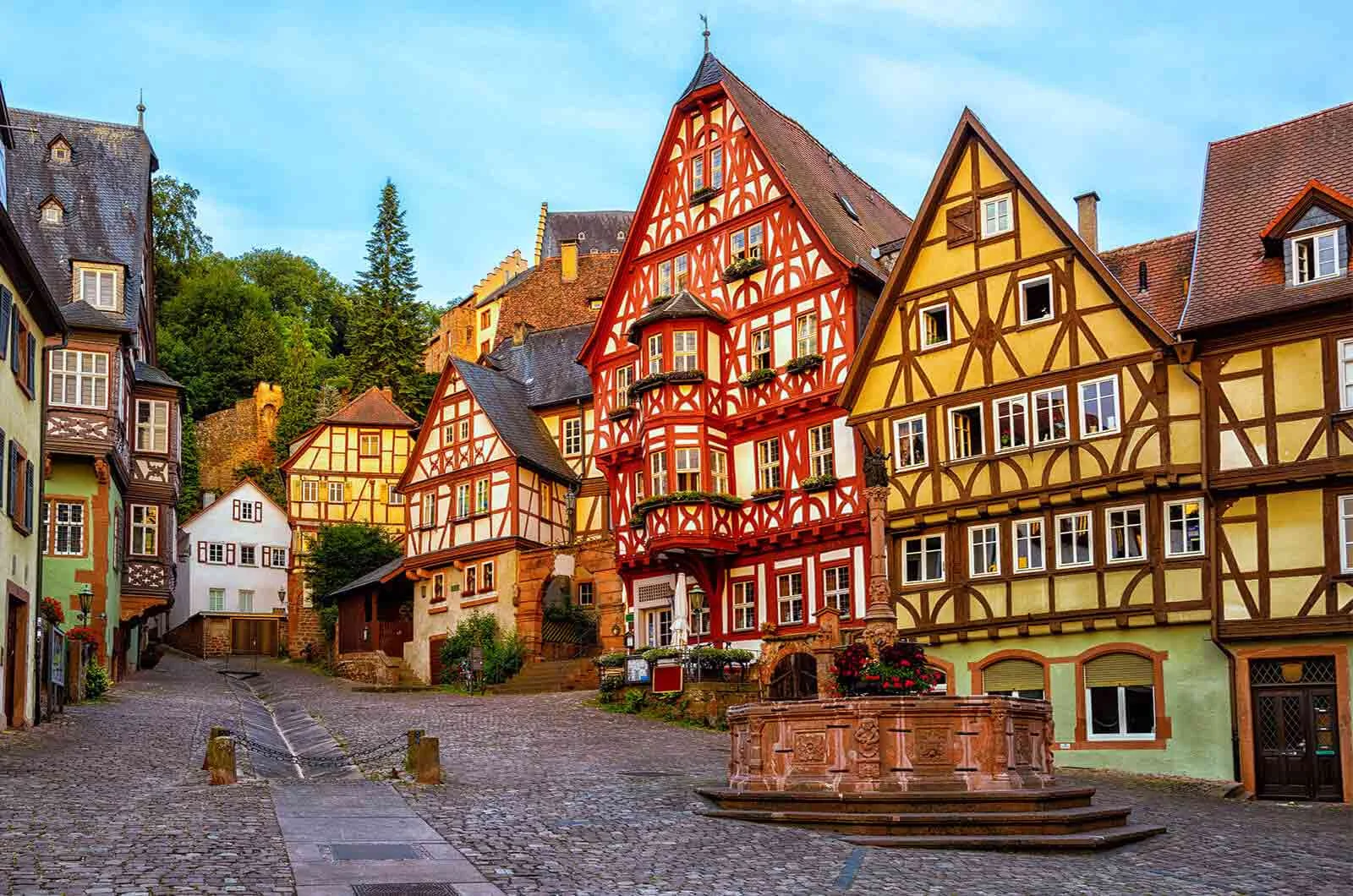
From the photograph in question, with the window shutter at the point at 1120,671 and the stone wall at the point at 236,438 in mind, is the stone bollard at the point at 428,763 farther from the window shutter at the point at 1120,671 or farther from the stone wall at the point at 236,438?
the stone wall at the point at 236,438

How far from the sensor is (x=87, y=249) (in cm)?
4250

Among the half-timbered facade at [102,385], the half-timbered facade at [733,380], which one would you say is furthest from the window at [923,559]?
the half-timbered facade at [102,385]

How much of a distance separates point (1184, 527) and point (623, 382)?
18.6m

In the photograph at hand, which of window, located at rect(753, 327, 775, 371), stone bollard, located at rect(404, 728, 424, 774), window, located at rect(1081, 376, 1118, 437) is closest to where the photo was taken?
stone bollard, located at rect(404, 728, 424, 774)

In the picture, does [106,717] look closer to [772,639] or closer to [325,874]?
[772,639]

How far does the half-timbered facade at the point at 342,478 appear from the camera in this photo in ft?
214

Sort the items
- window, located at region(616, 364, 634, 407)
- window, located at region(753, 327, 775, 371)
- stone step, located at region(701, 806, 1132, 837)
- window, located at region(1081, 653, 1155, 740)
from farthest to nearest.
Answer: window, located at region(616, 364, 634, 407) < window, located at region(753, 327, 775, 371) < window, located at region(1081, 653, 1155, 740) < stone step, located at region(701, 806, 1132, 837)

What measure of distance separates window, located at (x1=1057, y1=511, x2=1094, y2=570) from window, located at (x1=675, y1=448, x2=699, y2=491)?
11285 millimetres

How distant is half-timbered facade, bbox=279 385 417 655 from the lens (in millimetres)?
65188

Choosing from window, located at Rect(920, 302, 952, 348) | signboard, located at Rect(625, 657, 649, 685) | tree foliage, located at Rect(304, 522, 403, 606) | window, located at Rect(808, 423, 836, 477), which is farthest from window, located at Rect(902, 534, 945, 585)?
tree foliage, located at Rect(304, 522, 403, 606)

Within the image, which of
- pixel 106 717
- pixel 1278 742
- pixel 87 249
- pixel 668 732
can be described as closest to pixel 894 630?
pixel 1278 742

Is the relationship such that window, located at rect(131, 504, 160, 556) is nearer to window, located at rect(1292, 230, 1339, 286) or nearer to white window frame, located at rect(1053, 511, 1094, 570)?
white window frame, located at rect(1053, 511, 1094, 570)

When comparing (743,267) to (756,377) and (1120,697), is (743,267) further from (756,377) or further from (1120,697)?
(1120,697)

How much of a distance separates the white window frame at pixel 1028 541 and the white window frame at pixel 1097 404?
1.88 metres
